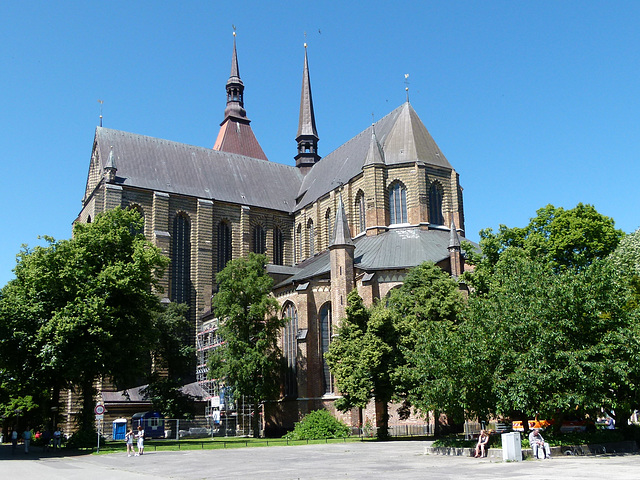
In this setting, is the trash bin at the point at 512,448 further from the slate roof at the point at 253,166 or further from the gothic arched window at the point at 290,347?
the slate roof at the point at 253,166

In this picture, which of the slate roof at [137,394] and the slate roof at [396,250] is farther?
the slate roof at [137,394]

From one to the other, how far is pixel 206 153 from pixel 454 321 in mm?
36641

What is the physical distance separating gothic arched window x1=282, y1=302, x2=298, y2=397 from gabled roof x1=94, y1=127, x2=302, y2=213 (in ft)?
55.8

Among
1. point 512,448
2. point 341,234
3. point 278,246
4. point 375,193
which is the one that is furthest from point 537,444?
point 278,246

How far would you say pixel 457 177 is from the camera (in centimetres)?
4950

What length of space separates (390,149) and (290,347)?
58.2 feet

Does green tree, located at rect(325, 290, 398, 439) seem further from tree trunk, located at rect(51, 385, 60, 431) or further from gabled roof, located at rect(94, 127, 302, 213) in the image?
gabled roof, located at rect(94, 127, 302, 213)

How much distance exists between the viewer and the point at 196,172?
59312mm

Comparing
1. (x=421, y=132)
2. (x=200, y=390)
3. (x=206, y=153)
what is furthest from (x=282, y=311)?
(x=206, y=153)

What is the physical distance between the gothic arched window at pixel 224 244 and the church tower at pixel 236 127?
17171 mm

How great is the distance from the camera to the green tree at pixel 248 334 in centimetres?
3950

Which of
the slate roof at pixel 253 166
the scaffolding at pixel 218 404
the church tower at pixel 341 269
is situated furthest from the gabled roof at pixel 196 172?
the church tower at pixel 341 269

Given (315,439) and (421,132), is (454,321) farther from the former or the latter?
(421,132)

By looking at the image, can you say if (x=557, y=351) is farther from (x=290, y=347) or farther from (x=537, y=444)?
(x=290, y=347)
